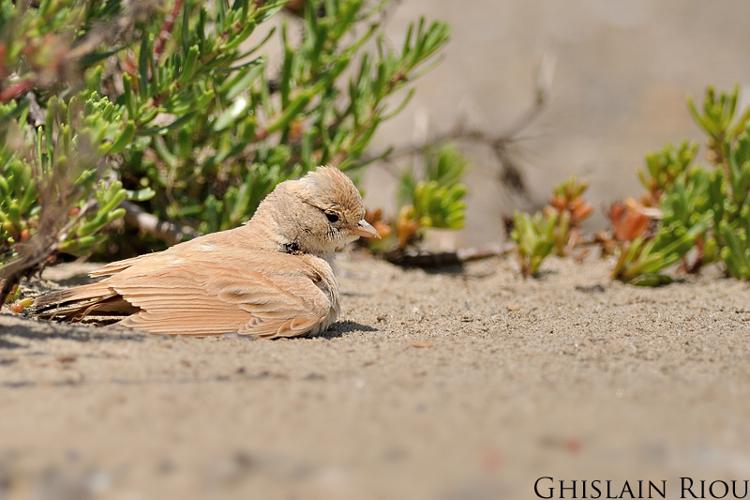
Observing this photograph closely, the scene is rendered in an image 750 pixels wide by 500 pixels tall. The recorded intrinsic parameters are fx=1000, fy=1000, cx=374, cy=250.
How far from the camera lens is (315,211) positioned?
5.84 metres

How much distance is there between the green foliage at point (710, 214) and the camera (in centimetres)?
697

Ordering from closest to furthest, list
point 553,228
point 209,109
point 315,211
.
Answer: point 315,211
point 209,109
point 553,228

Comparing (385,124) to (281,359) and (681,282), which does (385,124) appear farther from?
(281,359)

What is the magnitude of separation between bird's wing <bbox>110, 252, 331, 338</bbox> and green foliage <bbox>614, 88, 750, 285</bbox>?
2.81 metres

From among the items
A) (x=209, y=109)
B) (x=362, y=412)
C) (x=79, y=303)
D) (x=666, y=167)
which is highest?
(x=209, y=109)

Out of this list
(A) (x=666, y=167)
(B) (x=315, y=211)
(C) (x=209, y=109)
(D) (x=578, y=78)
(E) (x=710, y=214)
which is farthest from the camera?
(D) (x=578, y=78)

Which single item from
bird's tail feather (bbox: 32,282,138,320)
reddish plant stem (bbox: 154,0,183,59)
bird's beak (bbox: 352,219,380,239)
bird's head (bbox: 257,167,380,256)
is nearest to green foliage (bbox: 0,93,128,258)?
bird's tail feather (bbox: 32,282,138,320)

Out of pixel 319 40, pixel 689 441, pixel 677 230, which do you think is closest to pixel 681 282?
pixel 677 230

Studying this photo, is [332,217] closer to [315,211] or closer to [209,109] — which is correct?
[315,211]

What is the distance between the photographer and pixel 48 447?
117 inches

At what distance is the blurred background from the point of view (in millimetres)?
10773

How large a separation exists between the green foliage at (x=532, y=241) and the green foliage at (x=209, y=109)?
0.47 meters

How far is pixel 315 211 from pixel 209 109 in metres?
1.27

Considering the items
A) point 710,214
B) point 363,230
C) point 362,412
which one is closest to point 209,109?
point 363,230
